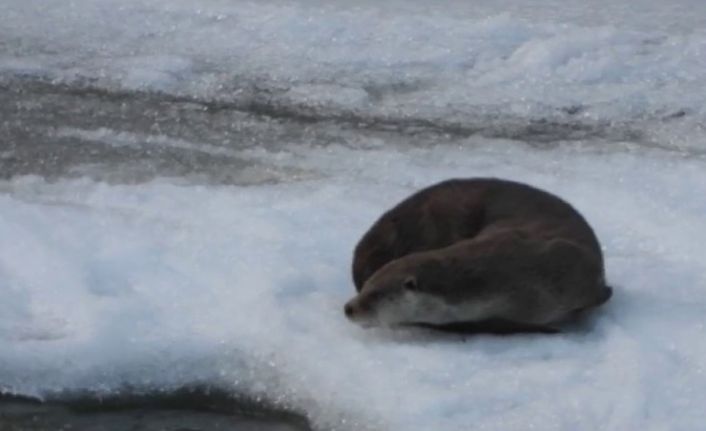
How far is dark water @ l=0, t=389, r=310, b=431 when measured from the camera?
5.13m

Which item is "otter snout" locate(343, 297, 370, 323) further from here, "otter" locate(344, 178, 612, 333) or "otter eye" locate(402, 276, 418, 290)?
"otter eye" locate(402, 276, 418, 290)

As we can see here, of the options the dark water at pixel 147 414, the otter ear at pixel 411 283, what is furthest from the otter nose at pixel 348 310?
the dark water at pixel 147 414

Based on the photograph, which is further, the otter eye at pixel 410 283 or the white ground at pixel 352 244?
the otter eye at pixel 410 283

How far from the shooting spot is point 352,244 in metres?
6.35

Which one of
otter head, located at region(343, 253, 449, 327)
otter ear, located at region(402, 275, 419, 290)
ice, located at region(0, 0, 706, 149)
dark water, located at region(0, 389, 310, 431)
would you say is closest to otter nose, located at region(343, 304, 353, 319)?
otter head, located at region(343, 253, 449, 327)

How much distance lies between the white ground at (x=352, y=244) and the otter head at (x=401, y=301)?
0.06 metres

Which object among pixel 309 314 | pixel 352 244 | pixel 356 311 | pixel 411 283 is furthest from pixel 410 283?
pixel 352 244

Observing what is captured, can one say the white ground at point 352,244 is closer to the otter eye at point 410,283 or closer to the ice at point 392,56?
the ice at point 392,56

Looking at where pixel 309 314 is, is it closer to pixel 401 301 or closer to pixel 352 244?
pixel 401 301

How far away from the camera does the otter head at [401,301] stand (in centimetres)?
550

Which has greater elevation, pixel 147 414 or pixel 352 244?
→ pixel 352 244

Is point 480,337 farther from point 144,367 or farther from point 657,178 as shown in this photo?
point 657,178

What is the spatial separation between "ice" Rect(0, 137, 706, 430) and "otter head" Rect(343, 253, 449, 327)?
5cm

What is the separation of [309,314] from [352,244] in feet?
2.33
